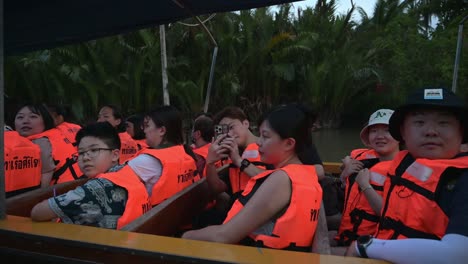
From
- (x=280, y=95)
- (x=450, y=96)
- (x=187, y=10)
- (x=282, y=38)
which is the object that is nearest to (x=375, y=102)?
(x=280, y=95)

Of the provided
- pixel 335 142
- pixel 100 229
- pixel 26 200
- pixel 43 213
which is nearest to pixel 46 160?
pixel 26 200

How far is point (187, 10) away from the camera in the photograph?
3217mm

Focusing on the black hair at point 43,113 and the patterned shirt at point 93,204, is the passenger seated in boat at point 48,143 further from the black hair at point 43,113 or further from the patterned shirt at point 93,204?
the patterned shirt at point 93,204

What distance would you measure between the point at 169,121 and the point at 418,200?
Answer: 5.49 feet

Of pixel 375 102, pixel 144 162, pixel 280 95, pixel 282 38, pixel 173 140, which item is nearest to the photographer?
pixel 144 162

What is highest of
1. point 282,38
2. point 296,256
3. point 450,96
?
point 282,38

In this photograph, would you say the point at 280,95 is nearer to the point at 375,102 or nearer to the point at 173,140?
the point at 375,102

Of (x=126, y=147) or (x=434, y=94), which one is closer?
(x=434, y=94)

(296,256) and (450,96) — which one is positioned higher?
(450,96)

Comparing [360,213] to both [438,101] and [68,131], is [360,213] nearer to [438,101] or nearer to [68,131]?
[438,101]

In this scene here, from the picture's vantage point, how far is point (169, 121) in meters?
2.62

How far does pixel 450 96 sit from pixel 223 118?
1.80m

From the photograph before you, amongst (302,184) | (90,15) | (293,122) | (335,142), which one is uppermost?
(90,15)

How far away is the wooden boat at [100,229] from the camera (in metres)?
1.44
